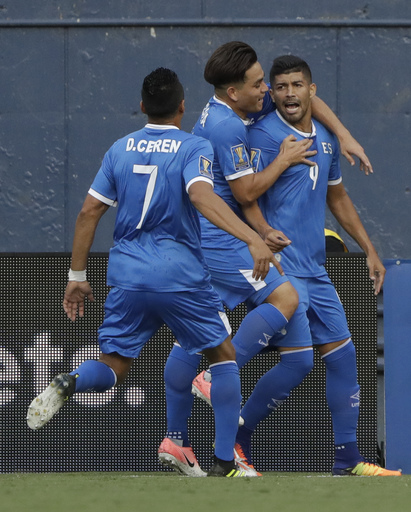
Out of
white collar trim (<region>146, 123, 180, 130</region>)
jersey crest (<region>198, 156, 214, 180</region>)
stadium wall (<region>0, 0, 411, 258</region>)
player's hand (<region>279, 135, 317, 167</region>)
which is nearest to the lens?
jersey crest (<region>198, 156, 214, 180</region>)

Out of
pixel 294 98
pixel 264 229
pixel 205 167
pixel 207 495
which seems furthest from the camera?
pixel 294 98

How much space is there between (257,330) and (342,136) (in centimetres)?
124

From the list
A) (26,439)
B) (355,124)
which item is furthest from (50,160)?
Result: (26,439)

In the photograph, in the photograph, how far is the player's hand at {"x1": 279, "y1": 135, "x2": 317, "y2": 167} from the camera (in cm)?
590

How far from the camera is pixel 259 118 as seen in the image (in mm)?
6203

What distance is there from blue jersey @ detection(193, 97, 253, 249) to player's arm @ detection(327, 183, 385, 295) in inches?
27.7

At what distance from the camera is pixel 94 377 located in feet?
17.5

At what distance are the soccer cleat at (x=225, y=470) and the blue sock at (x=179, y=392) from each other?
390mm

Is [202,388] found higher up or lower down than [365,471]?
higher up

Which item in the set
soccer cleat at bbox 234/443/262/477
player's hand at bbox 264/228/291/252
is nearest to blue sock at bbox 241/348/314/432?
soccer cleat at bbox 234/443/262/477

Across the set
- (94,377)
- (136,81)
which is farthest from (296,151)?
(136,81)

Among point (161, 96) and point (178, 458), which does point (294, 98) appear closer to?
point (161, 96)

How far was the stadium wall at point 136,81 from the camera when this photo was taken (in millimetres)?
10484

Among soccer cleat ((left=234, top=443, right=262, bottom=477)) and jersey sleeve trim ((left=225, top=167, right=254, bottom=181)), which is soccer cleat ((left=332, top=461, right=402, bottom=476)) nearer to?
soccer cleat ((left=234, top=443, right=262, bottom=477))
